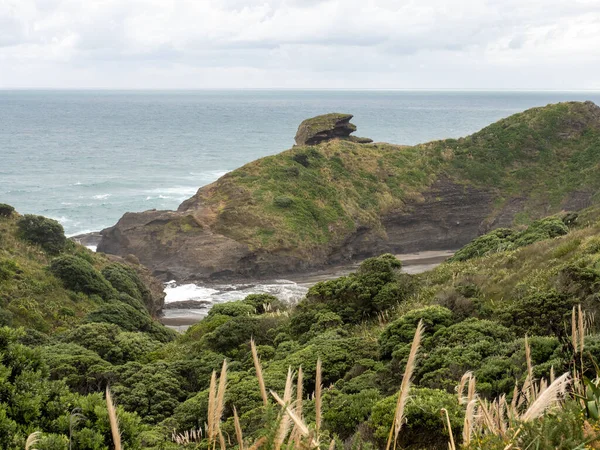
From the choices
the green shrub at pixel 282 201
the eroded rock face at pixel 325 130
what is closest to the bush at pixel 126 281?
the green shrub at pixel 282 201

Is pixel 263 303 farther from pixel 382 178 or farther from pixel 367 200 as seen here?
pixel 382 178

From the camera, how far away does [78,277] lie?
1391 inches

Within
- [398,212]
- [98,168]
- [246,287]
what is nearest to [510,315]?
[246,287]

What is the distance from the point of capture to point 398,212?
6481 centimetres

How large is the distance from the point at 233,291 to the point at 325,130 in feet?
107

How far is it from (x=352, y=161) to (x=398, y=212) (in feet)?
33.0

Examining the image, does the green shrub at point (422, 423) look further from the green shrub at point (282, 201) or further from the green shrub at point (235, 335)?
the green shrub at point (282, 201)

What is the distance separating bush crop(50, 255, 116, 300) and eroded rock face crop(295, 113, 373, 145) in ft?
149

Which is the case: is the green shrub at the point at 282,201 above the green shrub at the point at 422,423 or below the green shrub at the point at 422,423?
below

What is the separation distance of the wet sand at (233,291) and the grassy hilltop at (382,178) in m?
3.86

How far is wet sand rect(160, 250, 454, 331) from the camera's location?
45266 millimetres

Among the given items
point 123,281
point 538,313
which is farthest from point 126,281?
point 538,313

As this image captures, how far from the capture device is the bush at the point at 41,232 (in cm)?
3984

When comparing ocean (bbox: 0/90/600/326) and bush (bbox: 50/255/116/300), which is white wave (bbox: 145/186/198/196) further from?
bush (bbox: 50/255/116/300)
